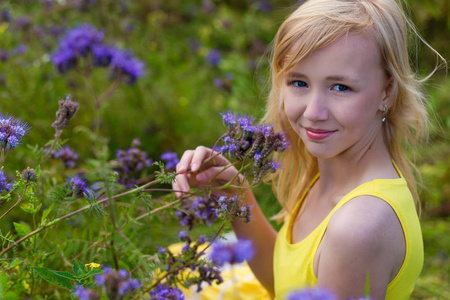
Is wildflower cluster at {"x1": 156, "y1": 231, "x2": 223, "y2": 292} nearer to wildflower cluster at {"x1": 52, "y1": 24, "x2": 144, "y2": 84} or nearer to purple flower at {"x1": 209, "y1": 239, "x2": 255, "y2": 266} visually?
purple flower at {"x1": 209, "y1": 239, "x2": 255, "y2": 266}

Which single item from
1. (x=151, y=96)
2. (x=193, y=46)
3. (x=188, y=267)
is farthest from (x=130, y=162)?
(x=193, y=46)

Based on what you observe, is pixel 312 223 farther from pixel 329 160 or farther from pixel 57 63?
pixel 57 63

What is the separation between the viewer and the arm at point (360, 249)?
125 centimetres

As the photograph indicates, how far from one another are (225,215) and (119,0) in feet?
8.75

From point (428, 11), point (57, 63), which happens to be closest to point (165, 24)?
point (428, 11)

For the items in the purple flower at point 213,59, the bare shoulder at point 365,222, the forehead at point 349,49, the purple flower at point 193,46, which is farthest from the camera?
the purple flower at point 193,46

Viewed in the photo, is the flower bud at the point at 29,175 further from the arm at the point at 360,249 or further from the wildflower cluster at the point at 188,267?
the arm at the point at 360,249

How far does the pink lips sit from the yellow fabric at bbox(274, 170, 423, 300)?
0.17 metres

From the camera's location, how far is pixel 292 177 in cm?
194

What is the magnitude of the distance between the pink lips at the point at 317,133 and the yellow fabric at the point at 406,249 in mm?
174

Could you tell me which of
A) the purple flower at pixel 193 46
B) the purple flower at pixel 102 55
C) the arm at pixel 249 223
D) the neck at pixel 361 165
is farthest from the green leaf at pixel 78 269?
the purple flower at pixel 193 46

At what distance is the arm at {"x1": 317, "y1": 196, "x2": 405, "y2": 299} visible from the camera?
125 centimetres

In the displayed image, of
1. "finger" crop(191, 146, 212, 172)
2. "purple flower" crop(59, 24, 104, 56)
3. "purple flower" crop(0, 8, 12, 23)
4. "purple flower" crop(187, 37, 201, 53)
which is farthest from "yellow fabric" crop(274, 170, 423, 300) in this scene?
"purple flower" crop(187, 37, 201, 53)

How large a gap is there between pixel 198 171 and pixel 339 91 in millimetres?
503
